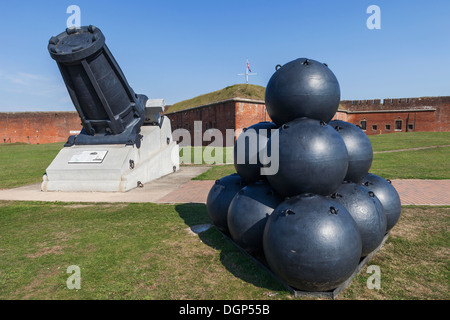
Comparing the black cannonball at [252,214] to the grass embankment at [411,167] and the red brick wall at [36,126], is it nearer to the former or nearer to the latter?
the grass embankment at [411,167]

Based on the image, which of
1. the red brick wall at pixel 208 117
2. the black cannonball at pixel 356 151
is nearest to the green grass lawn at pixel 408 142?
the red brick wall at pixel 208 117

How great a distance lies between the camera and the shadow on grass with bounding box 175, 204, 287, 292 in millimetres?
3276

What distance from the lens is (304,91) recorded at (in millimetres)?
3588

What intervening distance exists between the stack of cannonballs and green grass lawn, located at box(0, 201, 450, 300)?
1.29ft

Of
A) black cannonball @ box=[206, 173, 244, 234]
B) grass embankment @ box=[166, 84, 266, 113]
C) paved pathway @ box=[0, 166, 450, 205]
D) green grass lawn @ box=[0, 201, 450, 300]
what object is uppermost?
grass embankment @ box=[166, 84, 266, 113]

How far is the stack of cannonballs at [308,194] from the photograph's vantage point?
282 centimetres

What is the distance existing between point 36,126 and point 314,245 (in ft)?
160

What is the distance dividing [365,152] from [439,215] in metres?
2.89

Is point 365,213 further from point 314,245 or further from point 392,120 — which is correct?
point 392,120

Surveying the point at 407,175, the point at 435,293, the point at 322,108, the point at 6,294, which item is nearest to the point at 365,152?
the point at 322,108

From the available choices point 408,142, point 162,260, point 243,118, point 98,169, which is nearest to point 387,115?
point 408,142

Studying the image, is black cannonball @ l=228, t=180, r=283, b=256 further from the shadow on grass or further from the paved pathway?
the paved pathway

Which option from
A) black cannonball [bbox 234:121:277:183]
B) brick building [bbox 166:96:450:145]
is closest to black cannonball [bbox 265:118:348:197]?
black cannonball [bbox 234:121:277:183]

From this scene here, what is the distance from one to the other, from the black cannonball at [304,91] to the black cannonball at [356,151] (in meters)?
0.52
